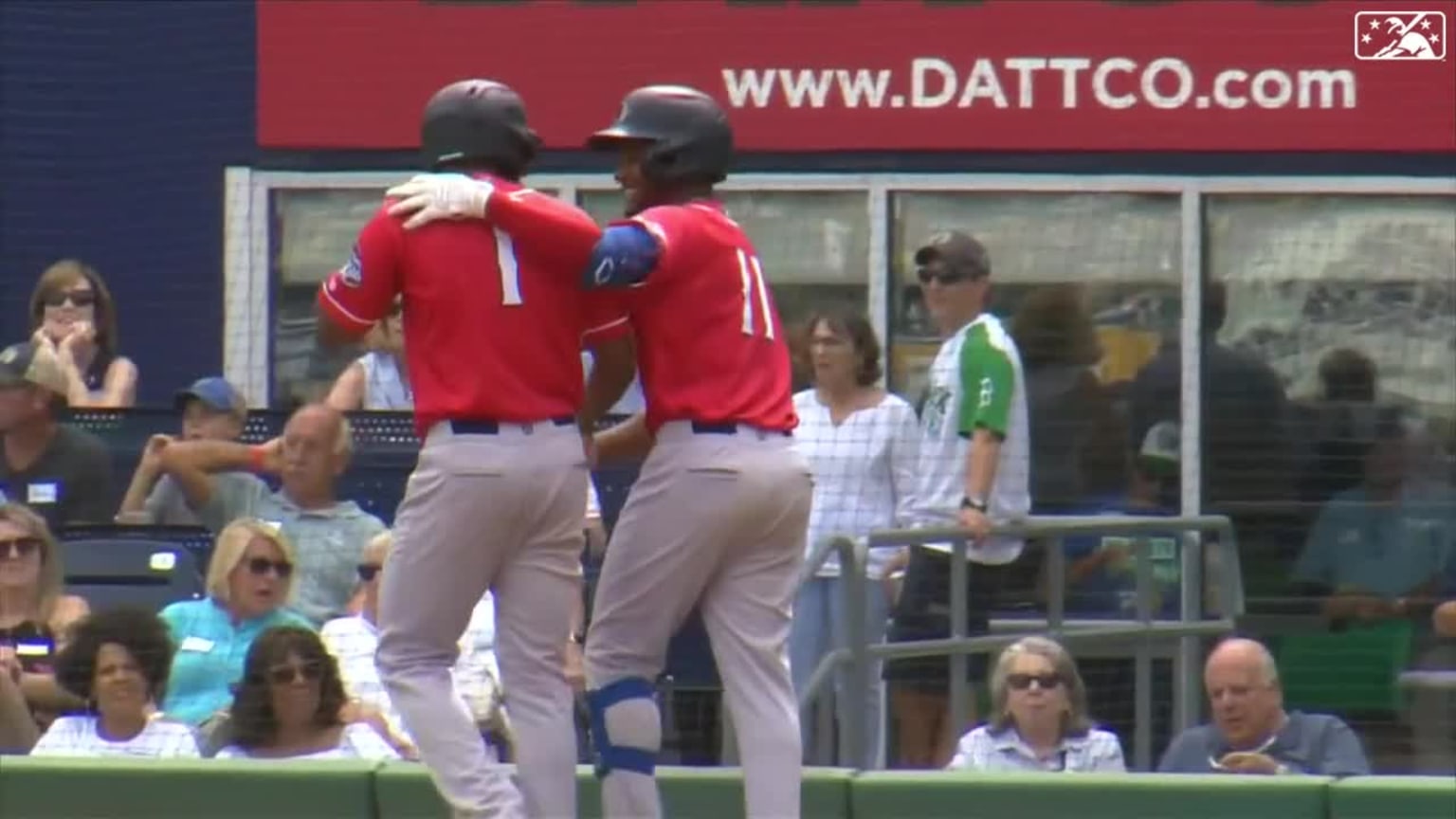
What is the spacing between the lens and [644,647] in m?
6.50

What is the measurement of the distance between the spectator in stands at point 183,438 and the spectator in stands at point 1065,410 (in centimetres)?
251

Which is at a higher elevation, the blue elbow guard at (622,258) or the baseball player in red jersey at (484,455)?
the blue elbow guard at (622,258)

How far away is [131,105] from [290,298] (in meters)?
0.92

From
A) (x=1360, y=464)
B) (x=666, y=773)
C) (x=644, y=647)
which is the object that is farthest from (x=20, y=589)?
(x=1360, y=464)

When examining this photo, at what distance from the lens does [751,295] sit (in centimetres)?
650

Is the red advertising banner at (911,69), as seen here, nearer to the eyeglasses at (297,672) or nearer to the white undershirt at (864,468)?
the white undershirt at (864,468)

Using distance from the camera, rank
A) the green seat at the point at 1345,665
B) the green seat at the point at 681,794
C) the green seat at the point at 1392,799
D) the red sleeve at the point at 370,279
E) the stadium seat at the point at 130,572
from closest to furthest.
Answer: the red sleeve at the point at 370,279, the green seat at the point at 1392,799, the green seat at the point at 681,794, the stadium seat at the point at 130,572, the green seat at the point at 1345,665

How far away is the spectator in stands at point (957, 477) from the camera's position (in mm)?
9211

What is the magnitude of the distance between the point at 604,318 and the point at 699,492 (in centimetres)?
38

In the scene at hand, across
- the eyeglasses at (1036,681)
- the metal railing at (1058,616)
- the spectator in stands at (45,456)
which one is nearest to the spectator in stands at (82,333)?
the spectator in stands at (45,456)

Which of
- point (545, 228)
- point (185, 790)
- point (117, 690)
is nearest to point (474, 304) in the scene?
point (545, 228)

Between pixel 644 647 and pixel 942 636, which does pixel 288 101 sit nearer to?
pixel 942 636

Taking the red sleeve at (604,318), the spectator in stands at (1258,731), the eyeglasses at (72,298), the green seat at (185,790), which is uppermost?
the eyeglasses at (72,298)

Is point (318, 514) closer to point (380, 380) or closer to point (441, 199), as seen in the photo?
point (380, 380)
